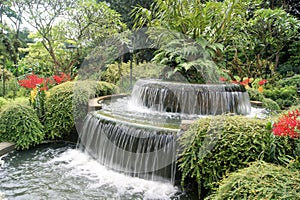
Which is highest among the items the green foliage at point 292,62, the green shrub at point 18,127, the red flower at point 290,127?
the green foliage at point 292,62

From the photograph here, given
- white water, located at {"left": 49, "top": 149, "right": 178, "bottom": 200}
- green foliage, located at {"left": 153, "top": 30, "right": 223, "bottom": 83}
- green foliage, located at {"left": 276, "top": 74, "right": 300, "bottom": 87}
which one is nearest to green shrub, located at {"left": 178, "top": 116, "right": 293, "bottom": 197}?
white water, located at {"left": 49, "top": 149, "right": 178, "bottom": 200}

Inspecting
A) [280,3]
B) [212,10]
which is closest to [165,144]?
[212,10]

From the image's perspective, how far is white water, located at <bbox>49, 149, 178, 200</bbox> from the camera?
3.74 metres

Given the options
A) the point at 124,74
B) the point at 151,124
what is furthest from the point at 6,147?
the point at 124,74

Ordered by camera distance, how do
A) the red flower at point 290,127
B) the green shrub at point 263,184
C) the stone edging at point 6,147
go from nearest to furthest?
the green shrub at point 263,184 < the red flower at point 290,127 < the stone edging at point 6,147

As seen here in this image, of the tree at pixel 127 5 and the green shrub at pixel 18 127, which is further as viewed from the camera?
the tree at pixel 127 5

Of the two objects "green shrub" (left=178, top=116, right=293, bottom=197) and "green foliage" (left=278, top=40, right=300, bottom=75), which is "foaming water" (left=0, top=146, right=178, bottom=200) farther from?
"green foliage" (left=278, top=40, right=300, bottom=75)

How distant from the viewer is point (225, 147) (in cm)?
332

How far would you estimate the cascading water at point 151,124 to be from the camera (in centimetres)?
404

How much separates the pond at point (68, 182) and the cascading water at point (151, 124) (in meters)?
0.21

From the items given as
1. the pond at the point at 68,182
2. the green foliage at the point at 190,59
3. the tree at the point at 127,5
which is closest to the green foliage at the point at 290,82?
the green foliage at the point at 190,59

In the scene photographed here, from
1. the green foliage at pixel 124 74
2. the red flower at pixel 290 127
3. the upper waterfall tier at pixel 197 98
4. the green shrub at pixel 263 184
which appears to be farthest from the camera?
the green foliage at pixel 124 74

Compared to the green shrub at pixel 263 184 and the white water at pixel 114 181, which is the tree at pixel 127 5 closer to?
the white water at pixel 114 181

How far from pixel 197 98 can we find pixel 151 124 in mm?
1645
